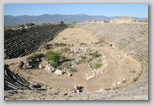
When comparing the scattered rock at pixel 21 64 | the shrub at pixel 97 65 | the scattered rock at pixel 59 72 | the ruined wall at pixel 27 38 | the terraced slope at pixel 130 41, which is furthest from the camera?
the shrub at pixel 97 65

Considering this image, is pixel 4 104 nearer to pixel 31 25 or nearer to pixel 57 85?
pixel 57 85

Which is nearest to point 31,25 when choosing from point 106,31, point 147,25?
point 106,31

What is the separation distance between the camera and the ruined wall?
732cm

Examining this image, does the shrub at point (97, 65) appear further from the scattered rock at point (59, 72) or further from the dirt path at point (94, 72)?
the scattered rock at point (59, 72)

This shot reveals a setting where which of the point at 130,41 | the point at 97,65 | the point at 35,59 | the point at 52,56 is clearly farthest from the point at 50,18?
the point at 130,41

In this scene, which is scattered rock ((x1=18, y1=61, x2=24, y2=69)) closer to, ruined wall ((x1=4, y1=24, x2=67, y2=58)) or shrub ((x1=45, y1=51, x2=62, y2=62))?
ruined wall ((x1=4, y1=24, x2=67, y2=58))

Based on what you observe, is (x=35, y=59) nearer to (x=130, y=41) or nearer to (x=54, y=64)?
(x=54, y=64)

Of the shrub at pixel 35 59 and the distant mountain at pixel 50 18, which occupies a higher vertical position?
the distant mountain at pixel 50 18

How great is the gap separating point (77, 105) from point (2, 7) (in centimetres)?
251

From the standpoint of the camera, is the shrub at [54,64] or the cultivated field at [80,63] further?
the shrub at [54,64]

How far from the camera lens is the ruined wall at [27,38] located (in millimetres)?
7324

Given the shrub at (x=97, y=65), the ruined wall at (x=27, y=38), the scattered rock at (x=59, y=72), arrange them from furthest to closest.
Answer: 1. the shrub at (x=97, y=65)
2. the scattered rock at (x=59, y=72)
3. the ruined wall at (x=27, y=38)

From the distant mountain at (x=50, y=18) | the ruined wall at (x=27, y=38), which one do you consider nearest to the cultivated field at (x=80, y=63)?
the ruined wall at (x=27, y=38)

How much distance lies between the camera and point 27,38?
7707mm
